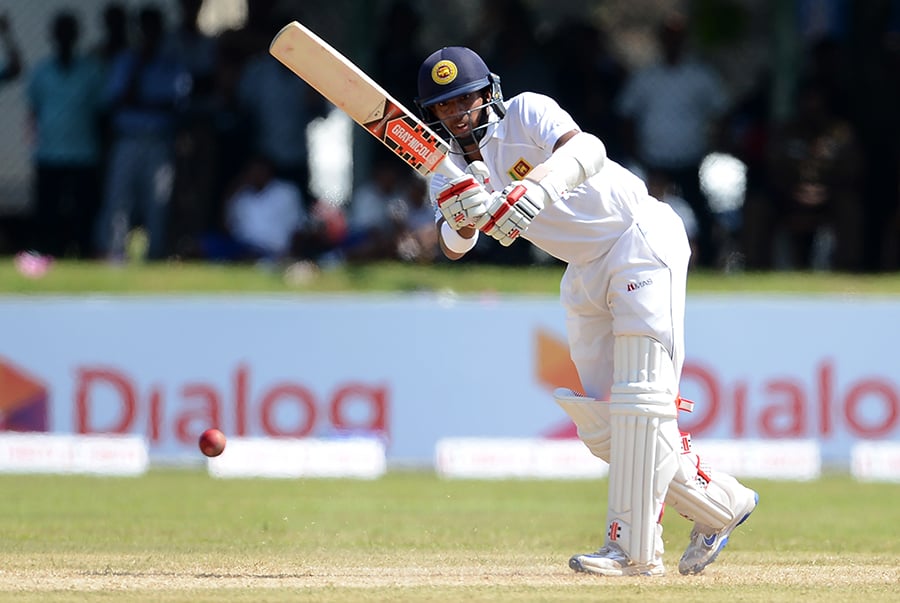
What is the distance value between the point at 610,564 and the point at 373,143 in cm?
775

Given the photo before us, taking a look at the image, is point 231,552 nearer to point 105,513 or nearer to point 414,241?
point 105,513

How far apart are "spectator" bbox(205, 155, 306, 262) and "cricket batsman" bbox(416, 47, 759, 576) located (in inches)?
269

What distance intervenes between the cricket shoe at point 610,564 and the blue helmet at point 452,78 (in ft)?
5.11

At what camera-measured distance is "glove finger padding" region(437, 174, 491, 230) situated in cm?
550

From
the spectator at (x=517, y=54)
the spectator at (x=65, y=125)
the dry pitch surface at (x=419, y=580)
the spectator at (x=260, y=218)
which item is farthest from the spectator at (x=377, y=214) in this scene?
the dry pitch surface at (x=419, y=580)

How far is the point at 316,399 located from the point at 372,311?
69 centimetres

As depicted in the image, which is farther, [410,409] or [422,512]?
[410,409]

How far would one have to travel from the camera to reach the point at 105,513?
830cm

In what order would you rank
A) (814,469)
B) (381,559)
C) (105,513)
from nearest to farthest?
(381,559), (105,513), (814,469)

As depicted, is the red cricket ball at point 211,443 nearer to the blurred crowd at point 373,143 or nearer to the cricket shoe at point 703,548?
the cricket shoe at point 703,548

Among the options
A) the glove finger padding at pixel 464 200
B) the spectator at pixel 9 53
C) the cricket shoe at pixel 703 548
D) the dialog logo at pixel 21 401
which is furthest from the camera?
the spectator at pixel 9 53

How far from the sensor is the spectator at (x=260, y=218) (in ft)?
41.4

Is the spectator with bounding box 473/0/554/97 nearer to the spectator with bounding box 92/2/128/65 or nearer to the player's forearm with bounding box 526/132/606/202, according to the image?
the spectator with bounding box 92/2/128/65

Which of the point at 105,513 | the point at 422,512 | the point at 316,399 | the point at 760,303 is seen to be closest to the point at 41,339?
the point at 316,399
